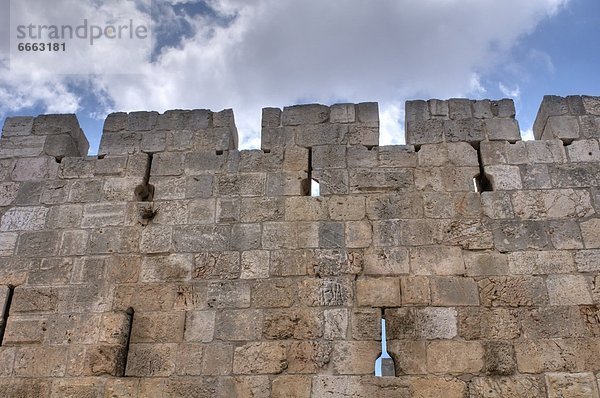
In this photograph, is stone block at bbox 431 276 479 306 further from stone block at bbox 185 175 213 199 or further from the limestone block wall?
stone block at bbox 185 175 213 199

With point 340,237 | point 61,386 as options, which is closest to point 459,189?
point 340,237

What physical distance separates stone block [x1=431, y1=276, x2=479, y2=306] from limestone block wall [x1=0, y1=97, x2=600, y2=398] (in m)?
0.01

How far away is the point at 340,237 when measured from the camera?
5250mm

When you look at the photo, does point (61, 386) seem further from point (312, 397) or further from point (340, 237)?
point (340, 237)

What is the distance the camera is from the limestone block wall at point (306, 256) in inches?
186

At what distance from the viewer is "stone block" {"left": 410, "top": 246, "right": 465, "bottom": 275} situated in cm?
503

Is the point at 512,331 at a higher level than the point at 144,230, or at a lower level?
lower

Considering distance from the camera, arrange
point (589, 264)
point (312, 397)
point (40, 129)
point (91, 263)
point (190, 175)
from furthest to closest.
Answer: point (40, 129), point (190, 175), point (91, 263), point (589, 264), point (312, 397)

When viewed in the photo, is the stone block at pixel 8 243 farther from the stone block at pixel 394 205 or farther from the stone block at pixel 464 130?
the stone block at pixel 464 130

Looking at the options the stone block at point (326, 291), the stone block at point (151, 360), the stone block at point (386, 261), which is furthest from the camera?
the stone block at point (386, 261)

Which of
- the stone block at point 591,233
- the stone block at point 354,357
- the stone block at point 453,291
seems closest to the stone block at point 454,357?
the stone block at point 453,291

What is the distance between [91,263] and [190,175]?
1.31 m

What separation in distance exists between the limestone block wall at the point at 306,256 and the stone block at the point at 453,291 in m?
0.01

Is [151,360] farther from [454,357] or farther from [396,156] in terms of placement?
[396,156]
